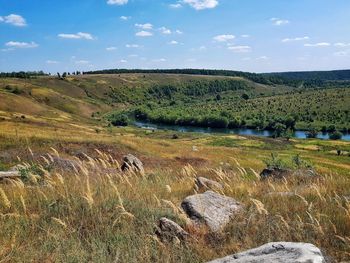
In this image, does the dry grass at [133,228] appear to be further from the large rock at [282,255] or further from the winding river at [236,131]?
the winding river at [236,131]

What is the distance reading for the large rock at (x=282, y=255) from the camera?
4770mm

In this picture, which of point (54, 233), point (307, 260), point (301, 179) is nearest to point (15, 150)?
point (301, 179)

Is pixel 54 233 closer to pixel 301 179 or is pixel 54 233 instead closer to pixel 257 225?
pixel 257 225

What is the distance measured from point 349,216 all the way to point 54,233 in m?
4.44

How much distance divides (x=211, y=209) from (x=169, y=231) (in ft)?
4.21

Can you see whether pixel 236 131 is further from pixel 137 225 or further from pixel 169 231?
pixel 169 231

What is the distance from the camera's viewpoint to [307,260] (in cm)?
467

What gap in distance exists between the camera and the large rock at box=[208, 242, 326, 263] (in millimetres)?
4770

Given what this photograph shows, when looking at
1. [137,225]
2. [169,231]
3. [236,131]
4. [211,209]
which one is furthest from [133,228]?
[236,131]

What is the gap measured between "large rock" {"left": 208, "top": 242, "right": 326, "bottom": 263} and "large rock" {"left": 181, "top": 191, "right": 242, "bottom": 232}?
164 centimetres

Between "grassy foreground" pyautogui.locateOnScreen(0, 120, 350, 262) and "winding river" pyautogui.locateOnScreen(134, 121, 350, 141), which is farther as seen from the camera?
"winding river" pyautogui.locateOnScreen(134, 121, 350, 141)

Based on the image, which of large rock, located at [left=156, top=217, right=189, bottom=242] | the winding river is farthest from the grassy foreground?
the winding river

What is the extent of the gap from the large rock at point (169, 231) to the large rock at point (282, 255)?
4.18 ft

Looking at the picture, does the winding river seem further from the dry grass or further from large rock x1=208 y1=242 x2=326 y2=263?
large rock x1=208 y1=242 x2=326 y2=263
